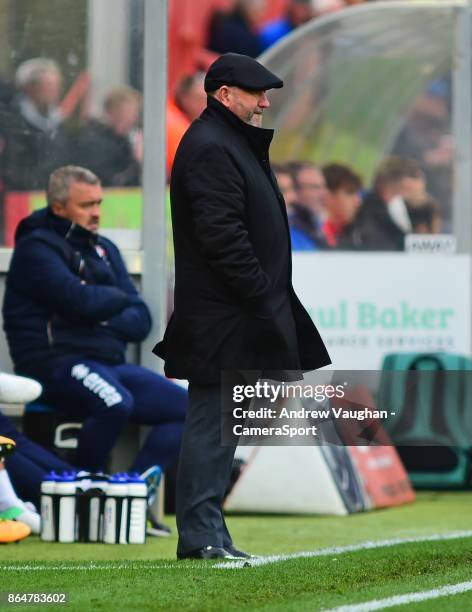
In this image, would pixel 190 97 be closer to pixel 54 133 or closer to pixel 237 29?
pixel 237 29

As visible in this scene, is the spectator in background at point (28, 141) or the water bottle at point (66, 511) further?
the spectator in background at point (28, 141)

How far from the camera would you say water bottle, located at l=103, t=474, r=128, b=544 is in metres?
8.02

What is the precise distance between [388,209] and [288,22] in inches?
94.5

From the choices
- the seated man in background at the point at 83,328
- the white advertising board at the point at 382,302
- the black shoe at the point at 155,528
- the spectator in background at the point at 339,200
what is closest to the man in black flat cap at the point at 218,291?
the black shoe at the point at 155,528

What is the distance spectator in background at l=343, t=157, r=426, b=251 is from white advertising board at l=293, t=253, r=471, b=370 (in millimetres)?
972

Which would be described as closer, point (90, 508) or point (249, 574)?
point (249, 574)

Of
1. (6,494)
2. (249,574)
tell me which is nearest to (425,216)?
(6,494)

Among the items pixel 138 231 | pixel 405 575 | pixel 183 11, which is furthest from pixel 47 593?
pixel 183 11

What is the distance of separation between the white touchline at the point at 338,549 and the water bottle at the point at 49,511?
4.25ft

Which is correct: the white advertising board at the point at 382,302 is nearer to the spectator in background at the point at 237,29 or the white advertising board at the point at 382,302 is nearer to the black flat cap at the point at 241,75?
the spectator in background at the point at 237,29

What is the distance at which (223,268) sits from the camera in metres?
6.59

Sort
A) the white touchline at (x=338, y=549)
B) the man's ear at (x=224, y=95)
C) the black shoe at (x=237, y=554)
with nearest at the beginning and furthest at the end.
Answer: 1. the white touchline at (x=338, y=549)
2. the black shoe at (x=237, y=554)
3. the man's ear at (x=224, y=95)

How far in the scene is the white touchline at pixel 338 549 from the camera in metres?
6.50

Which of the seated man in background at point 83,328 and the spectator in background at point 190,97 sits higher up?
the spectator in background at point 190,97
